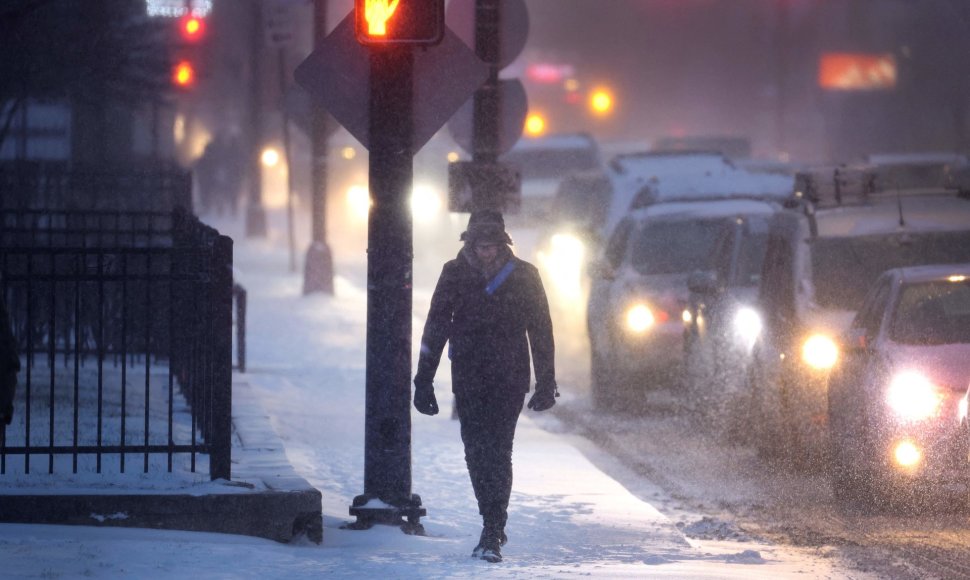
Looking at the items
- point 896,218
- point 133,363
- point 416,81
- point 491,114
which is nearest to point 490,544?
point 416,81

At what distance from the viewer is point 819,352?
39.9 feet

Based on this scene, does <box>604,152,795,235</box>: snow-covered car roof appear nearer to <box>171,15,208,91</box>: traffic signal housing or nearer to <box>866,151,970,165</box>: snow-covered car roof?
<box>171,15,208,91</box>: traffic signal housing

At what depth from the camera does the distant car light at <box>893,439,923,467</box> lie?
10230mm

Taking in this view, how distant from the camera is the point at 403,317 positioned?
9234 mm

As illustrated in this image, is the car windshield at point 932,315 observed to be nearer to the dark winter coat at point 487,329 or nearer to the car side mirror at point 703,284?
the car side mirror at point 703,284

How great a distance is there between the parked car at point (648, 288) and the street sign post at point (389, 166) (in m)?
6.49

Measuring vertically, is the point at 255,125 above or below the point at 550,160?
above

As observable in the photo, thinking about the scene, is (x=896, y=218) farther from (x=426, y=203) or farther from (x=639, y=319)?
(x=426, y=203)

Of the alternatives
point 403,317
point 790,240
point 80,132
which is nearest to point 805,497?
point 790,240

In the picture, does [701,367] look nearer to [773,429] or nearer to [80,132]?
[773,429]

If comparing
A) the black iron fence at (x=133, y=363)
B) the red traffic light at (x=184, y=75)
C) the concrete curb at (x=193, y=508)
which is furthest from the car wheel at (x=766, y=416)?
the red traffic light at (x=184, y=75)

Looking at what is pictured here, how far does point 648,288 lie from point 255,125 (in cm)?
2295

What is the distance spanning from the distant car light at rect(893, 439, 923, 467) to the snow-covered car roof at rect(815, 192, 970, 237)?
285cm

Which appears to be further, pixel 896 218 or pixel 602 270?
pixel 602 270
